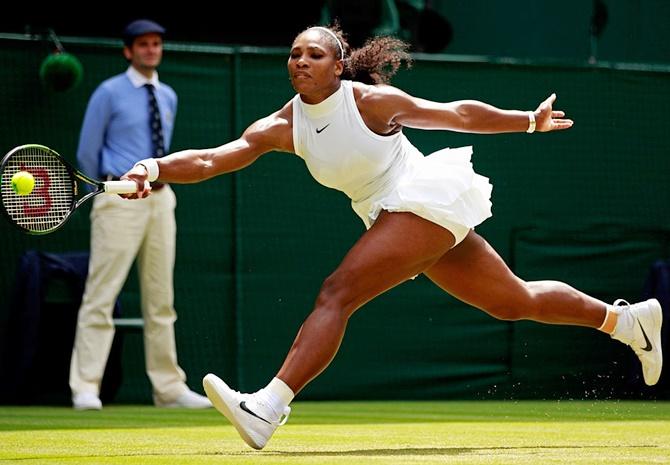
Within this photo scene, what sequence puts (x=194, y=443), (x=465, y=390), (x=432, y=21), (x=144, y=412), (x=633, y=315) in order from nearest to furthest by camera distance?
1. (x=194, y=443)
2. (x=633, y=315)
3. (x=144, y=412)
4. (x=465, y=390)
5. (x=432, y=21)

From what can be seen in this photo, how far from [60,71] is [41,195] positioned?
10.2ft

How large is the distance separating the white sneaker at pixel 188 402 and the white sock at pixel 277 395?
3428mm

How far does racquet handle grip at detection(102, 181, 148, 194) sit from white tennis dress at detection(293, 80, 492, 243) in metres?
0.72

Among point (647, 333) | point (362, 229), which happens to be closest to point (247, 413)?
point (647, 333)

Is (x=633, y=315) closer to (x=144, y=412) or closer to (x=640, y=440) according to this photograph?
(x=640, y=440)

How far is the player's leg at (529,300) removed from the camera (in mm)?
6301

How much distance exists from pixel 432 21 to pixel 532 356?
8.96 feet

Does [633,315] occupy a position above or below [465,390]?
above

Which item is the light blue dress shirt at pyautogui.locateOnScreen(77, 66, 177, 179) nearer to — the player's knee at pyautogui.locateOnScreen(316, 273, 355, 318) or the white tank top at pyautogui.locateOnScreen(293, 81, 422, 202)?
the white tank top at pyautogui.locateOnScreen(293, 81, 422, 202)

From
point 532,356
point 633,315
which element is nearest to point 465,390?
point 532,356

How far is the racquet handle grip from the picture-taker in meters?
5.65

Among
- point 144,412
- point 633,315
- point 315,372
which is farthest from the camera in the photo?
point 144,412

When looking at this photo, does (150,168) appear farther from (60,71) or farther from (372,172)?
(60,71)

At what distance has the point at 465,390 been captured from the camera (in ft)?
33.0
